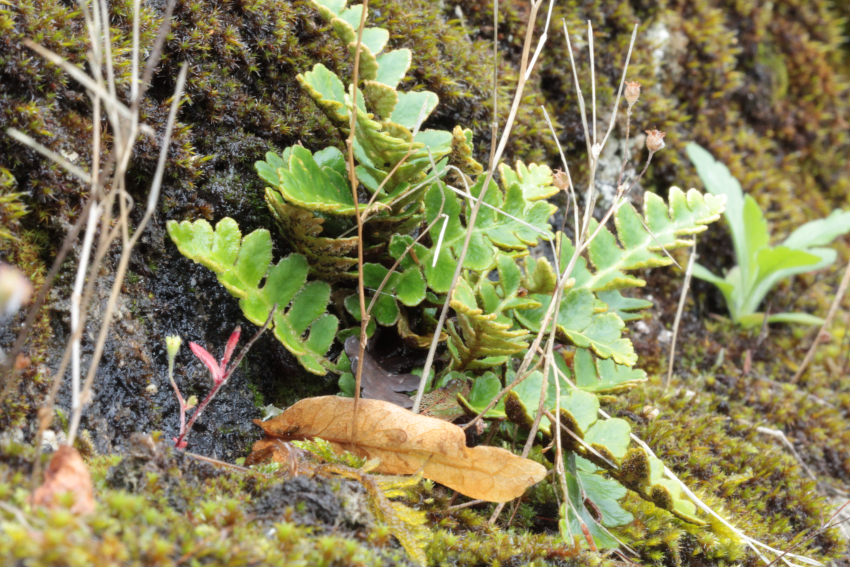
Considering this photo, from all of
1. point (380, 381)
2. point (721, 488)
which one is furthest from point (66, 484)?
point (721, 488)

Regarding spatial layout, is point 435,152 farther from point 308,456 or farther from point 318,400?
point 308,456

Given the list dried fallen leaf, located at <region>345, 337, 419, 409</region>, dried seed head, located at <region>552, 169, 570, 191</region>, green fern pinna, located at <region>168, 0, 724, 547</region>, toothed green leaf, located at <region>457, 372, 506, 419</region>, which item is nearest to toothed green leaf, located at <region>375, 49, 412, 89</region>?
green fern pinna, located at <region>168, 0, 724, 547</region>

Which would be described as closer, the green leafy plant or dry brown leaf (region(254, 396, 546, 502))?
dry brown leaf (region(254, 396, 546, 502))

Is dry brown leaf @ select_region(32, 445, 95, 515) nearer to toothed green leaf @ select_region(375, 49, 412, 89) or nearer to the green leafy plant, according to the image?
toothed green leaf @ select_region(375, 49, 412, 89)

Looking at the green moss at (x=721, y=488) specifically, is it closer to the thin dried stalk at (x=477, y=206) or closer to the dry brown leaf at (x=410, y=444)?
the dry brown leaf at (x=410, y=444)

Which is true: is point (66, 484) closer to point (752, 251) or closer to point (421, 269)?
point (421, 269)

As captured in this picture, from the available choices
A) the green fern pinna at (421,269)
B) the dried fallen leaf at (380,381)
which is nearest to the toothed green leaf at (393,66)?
the green fern pinna at (421,269)

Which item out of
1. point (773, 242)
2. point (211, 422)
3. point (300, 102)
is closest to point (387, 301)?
point (211, 422)
